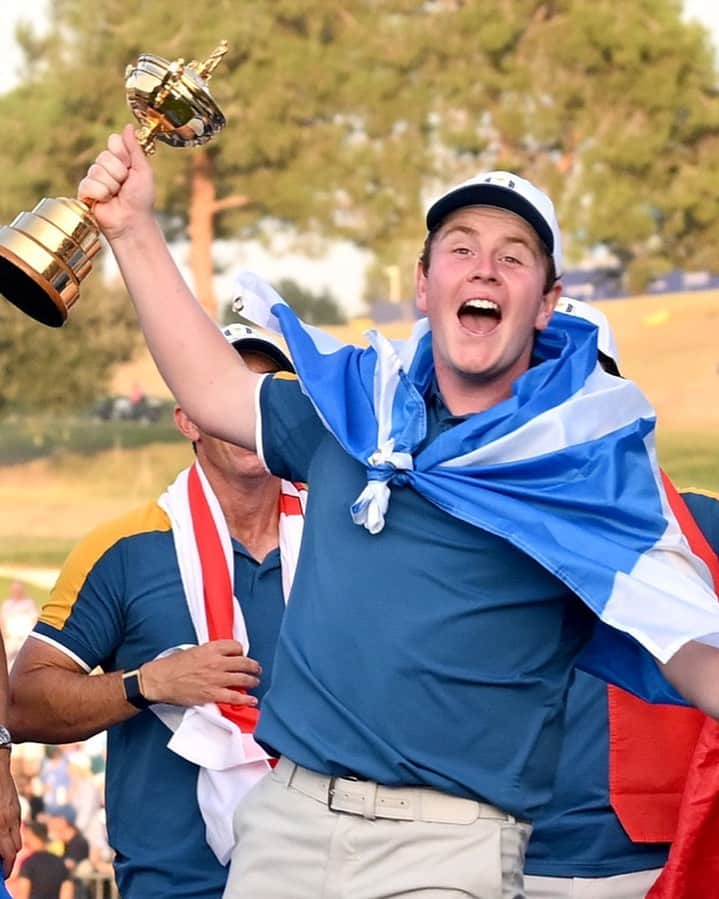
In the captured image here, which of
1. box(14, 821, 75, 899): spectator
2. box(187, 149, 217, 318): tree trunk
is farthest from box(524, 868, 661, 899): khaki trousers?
box(187, 149, 217, 318): tree trunk

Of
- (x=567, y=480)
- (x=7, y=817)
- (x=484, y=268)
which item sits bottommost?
(x=7, y=817)

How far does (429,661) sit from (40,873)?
4640 mm

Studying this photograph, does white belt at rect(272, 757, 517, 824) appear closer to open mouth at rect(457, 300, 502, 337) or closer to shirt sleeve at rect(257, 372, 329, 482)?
shirt sleeve at rect(257, 372, 329, 482)

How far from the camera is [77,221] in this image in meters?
3.57

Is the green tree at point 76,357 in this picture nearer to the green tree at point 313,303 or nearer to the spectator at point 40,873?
the green tree at point 313,303

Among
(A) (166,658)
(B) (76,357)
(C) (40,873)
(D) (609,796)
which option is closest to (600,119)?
(B) (76,357)

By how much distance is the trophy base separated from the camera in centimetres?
348

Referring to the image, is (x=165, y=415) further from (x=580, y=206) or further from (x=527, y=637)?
(x=527, y=637)

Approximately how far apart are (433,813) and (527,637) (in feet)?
1.15

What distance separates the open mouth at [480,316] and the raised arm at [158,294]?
1.47ft

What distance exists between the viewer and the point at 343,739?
11.4 feet

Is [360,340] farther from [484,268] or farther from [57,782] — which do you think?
[484,268]

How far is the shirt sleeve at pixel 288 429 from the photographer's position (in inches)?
149

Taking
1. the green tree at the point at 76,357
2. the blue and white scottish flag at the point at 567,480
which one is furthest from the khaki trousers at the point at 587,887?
the green tree at the point at 76,357
